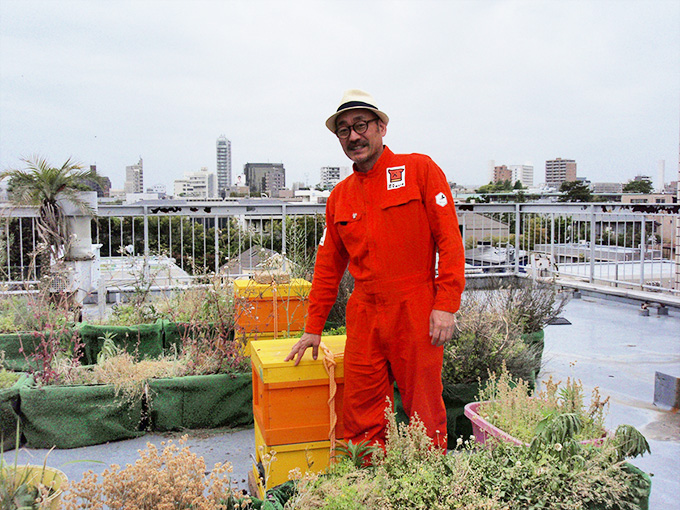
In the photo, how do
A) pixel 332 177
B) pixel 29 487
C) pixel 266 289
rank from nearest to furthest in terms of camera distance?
pixel 29 487, pixel 266 289, pixel 332 177

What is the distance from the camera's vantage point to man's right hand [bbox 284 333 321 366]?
8.34 feet

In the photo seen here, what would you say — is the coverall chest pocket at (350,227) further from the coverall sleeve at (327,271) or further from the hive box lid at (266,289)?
the hive box lid at (266,289)

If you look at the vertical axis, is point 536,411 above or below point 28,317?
below

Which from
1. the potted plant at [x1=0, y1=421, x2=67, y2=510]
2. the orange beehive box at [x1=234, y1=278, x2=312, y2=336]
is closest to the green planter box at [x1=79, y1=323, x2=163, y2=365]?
the orange beehive box at [x1=234, y1=278, x2=312, y2=336]

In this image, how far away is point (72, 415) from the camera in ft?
11.1

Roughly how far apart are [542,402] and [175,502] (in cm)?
162

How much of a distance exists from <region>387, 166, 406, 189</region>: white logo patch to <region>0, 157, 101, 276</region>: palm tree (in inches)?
158

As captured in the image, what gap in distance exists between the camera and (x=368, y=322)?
8.41 feet

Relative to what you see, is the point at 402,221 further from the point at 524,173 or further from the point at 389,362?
the point at 524,173

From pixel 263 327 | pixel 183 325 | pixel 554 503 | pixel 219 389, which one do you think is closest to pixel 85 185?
pixel 183 325

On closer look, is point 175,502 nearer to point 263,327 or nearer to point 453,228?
point 453,228

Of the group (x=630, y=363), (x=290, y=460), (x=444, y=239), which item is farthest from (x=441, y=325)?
(x=630, y=363)

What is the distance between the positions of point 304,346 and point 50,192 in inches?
158

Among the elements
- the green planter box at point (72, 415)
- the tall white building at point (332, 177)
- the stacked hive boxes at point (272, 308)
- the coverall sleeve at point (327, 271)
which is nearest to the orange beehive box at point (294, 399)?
the coverall sleeve at point (327, 271)
